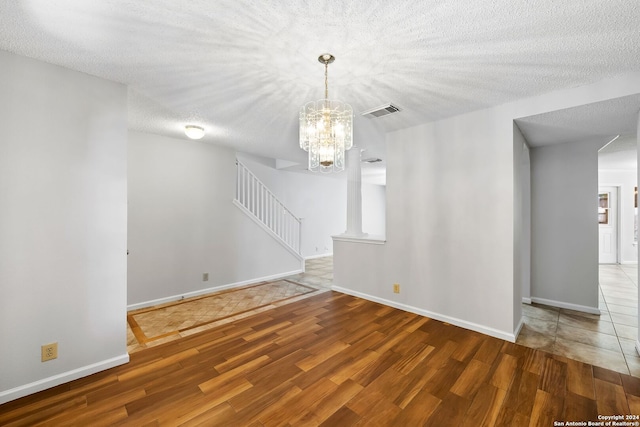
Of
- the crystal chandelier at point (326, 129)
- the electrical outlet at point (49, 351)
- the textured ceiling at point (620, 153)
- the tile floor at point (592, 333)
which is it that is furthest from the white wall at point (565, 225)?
the electrical outlet at point (49, 351)

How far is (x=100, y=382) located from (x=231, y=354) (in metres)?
1.00

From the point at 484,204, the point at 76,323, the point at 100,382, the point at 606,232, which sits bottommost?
the point at 100,382

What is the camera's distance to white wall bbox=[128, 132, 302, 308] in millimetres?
3822

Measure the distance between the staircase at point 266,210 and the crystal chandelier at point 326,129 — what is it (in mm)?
3060

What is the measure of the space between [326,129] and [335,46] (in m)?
0.57

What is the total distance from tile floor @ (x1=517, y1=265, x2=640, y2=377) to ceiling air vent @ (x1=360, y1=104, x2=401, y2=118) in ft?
9.37

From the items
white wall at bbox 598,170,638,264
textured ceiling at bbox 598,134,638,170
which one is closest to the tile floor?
textured ceiling at bbox 598,134,638,170

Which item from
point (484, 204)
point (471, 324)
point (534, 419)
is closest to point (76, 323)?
point (534, 419)

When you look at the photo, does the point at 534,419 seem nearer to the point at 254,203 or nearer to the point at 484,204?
the point at 484,204

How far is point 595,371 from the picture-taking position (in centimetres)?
221

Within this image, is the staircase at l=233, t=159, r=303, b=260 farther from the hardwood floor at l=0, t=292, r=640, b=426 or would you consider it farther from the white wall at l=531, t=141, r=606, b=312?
the white wall at l=531, t=141, r=606, b=312

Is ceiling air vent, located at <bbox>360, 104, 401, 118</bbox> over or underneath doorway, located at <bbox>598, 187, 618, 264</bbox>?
over

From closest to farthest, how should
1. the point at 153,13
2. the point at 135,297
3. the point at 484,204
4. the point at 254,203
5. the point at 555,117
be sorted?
the point at 153,13
the point at 555,117
the point at 484,204
the point at 135,297
the point at 254,203

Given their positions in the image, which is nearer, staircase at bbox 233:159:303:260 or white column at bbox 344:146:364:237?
white column at bbox 344:146:364:237
